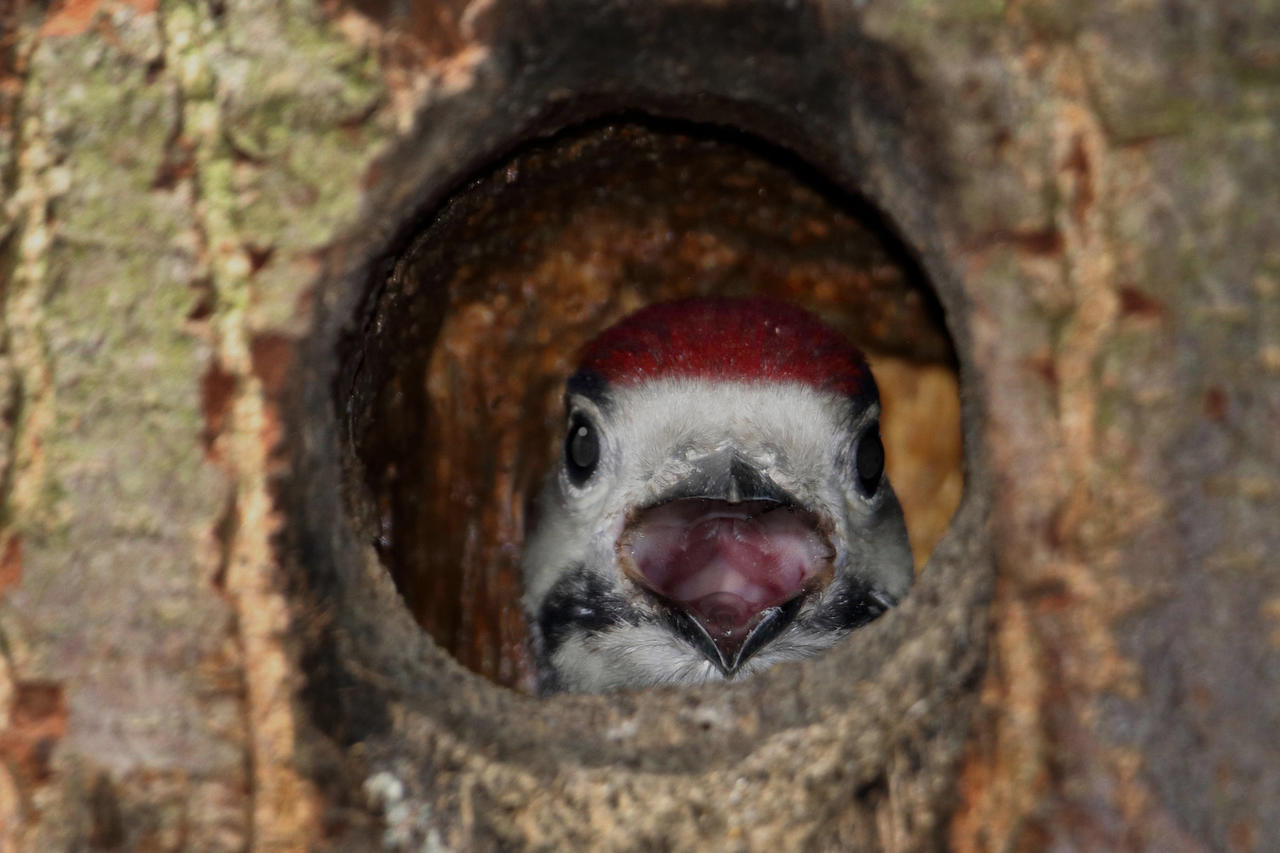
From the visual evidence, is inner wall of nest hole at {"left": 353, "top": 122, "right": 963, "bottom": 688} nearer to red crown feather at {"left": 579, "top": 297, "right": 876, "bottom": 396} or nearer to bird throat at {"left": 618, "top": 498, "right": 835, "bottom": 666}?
red crown feather at {"left": 579, "top": 297, "right": 876, "bottom": 396}

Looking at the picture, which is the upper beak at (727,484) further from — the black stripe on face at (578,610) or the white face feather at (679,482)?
the black stripe on face at (578,610)

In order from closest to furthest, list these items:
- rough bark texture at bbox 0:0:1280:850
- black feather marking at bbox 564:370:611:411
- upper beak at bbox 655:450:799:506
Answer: rough bark texture at bbox 0:0:1280:850
upper beak at bbox 655:450:799:506
black feather marking at bbox 564:370:611:411

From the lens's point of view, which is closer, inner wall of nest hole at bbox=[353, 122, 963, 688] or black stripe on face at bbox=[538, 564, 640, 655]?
black stripe on face at bbox=[538, 564, 640, 655]

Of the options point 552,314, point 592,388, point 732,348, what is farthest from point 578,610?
point 552,314

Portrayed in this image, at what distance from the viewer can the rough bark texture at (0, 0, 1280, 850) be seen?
72.7 inches

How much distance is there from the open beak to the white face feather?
4 cm

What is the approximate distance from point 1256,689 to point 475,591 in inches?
105

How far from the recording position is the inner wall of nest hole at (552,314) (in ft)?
11.1

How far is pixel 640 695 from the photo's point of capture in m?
2.24

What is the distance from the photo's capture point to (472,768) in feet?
6.91

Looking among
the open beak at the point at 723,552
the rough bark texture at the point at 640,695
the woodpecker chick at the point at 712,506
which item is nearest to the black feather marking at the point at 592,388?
the woodpecker chick at the point at 712,506

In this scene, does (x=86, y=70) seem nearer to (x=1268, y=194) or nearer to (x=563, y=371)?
(x=1268, y=194)

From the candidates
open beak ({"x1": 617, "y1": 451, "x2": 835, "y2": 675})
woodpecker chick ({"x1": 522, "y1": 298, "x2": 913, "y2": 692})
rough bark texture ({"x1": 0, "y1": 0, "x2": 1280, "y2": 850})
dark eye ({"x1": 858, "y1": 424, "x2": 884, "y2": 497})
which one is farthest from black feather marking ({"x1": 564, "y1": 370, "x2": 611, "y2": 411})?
rough bark texture ({"x1": 0, "y1": 0, "x2": 1280, "y2": 850})

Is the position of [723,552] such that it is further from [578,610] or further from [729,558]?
[578,610]
